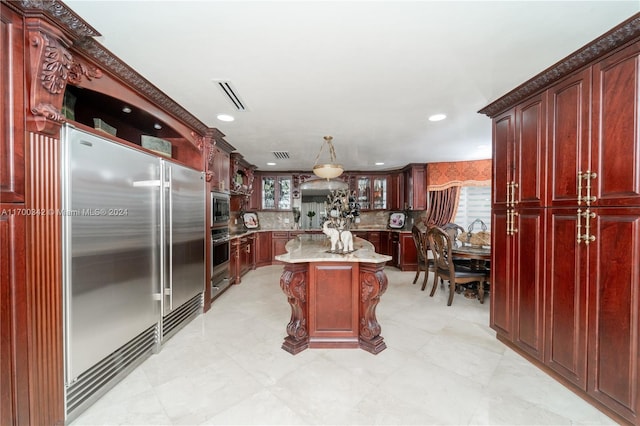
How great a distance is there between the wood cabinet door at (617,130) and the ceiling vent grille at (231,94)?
2.65 metres

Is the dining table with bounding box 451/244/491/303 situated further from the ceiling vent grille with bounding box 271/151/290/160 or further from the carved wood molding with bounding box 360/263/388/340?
the ceiling vent grille with bounding box 271/151/290/160

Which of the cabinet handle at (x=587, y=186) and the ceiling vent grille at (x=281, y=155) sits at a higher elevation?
the ceiling vent grille at (x=281, y=155)

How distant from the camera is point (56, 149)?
1458 mm

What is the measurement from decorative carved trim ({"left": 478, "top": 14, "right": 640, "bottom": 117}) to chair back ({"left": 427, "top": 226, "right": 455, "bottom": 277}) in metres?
1.79

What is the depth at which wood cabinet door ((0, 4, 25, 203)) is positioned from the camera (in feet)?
4.05

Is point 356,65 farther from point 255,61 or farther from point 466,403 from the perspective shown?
point 466,403

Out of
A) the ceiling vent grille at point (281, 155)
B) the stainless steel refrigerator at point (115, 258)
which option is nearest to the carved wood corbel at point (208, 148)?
the stainless steel refrigerator at point (115, 258)

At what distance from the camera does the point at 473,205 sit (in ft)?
18.0

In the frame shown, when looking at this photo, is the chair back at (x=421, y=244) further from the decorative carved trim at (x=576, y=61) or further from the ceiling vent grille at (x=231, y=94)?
the ceiling vent grille at (x=231, y=94)

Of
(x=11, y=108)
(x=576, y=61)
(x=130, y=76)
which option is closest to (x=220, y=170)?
(x=130, y=76)

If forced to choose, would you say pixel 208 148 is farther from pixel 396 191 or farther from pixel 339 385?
pixel 396 191

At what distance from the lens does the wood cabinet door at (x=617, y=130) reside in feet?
4.82

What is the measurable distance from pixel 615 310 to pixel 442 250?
212 cm

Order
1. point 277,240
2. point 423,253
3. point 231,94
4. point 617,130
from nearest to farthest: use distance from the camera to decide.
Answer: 1. point 617,130
2. point 231,94
3. point 423,253
4. point 277,240
